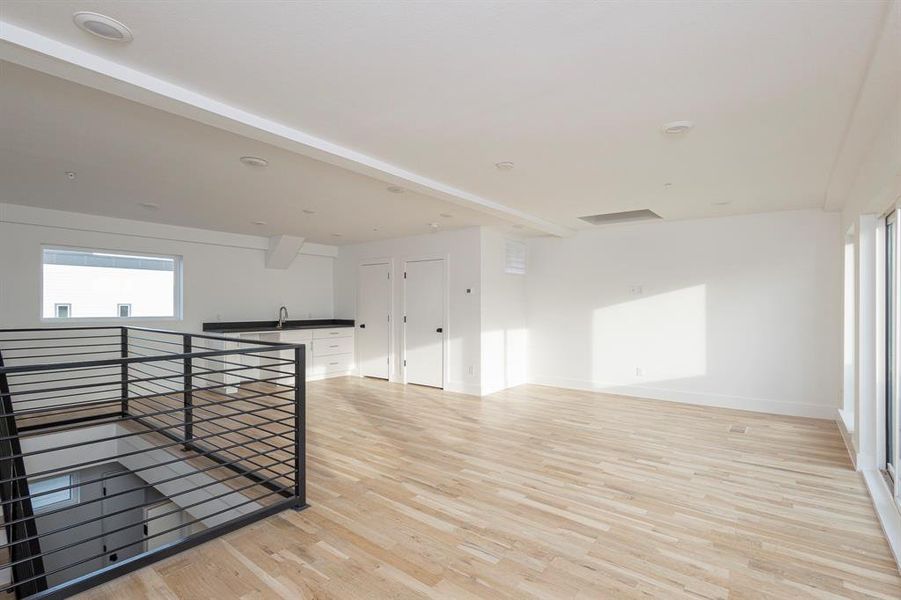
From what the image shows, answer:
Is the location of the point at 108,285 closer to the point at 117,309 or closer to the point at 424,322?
the point at 117,309

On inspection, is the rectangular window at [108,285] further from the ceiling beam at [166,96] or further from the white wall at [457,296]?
the ceiling beam at [166,96]

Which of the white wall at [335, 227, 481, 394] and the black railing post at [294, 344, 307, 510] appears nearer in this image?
the black railing post at [294, 344, 307, 510]

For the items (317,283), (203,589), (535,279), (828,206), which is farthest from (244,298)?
(828,206)

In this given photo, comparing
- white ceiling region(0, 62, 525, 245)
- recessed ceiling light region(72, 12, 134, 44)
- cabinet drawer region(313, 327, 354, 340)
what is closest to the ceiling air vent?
white ceiling region(0, 62, 525, 245)

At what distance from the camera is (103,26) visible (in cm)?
181

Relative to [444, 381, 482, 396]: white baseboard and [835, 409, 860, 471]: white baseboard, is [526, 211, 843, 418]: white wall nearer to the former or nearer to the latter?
[835, 409, 860, 471]: white baseboard

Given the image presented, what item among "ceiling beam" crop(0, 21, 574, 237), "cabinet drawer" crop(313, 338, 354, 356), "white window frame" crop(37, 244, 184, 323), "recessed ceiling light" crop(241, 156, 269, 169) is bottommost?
"cabinet drawer" crop(313, 338, 354, 356)

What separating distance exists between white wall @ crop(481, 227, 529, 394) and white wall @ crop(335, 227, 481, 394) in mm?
125

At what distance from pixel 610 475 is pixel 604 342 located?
3347 millimetres

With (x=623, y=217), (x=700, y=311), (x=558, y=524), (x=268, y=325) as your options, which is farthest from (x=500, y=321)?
(x=558, y=524)

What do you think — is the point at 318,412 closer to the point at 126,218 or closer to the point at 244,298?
the point at 244,298

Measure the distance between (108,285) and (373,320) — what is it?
3.73 meters

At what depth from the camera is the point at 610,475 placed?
11.4 ft

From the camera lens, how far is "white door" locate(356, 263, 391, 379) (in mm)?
7625
